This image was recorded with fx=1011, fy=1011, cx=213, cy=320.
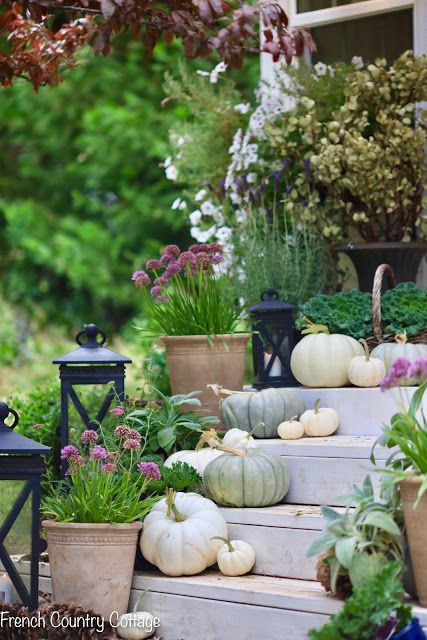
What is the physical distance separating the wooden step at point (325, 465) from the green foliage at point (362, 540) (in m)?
0.52

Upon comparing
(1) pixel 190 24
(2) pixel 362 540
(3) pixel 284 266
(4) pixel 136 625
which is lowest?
(4) pixel 136 625

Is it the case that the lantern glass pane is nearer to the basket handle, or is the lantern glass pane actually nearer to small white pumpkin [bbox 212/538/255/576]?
small white pumpkin [bbox 212/538/255/576]

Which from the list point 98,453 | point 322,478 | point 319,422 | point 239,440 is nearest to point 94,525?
point 98,453

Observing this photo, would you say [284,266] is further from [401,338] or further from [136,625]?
[136,625]

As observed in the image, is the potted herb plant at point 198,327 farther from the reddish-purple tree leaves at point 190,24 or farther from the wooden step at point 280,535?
the reddish-purple tree leaves at point 190,24

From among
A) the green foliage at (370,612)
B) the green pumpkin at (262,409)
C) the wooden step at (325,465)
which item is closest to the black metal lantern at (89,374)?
the green pumpkin at (262,409)

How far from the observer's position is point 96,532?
130 inches

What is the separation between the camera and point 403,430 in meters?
2.94

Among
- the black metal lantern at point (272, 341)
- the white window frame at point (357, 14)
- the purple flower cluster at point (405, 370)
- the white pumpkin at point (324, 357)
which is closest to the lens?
the purple flower cluster at point (405, 370)

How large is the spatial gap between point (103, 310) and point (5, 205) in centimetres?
171

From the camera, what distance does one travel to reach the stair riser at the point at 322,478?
353 centimetres

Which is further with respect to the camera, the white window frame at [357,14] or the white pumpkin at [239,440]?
the white window frame at [357,14]

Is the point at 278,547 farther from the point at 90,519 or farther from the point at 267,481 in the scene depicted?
the point at 90,519

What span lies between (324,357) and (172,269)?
733mm
